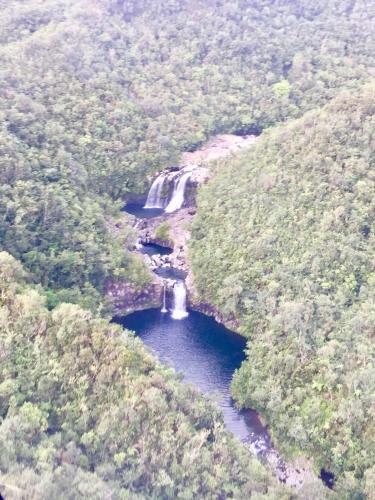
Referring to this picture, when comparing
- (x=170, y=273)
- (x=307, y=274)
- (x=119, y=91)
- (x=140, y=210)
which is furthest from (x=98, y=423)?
(x=119, y=91)

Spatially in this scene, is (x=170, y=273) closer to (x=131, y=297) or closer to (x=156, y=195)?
(x=131, y=297)

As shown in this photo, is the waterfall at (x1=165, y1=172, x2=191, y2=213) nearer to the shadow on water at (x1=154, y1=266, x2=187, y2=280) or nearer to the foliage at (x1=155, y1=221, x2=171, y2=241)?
the foliage at (x1=155, y1=221, x2=171, y2=241)

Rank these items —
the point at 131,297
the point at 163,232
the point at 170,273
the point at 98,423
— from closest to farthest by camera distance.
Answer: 1. the point at 98,423
2. the point at 131,297
3. the point at 170,273
4. the point at 163,232

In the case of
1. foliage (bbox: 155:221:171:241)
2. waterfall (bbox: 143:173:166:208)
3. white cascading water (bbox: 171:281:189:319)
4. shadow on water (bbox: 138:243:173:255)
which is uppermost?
waterfall (bbox: 143:173:166:208)

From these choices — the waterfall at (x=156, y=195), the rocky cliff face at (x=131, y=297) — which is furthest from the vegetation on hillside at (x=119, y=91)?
the waterfall at (x=156, y=195)

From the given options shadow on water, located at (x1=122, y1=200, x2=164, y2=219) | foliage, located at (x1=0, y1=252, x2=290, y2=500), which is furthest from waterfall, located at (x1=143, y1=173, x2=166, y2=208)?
foliage, located at (x1=0, y1=252, x2=290, y2=500)
